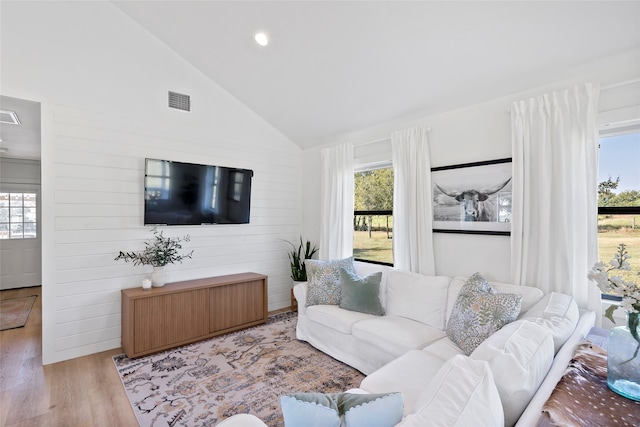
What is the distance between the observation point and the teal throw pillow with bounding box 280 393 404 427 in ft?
3.23

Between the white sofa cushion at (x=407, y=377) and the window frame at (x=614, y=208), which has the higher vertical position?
the window frame at (x=614, y=208)

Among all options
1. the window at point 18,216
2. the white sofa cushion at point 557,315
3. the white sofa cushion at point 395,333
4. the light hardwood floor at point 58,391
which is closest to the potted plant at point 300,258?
the white sofa cushion at point 395,333

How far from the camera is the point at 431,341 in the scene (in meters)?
2.43

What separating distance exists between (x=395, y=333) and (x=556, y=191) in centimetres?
170

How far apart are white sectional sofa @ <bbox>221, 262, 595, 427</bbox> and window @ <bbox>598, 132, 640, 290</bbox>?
61cm

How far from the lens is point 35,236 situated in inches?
228

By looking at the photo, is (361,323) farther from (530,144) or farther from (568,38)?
(568,38)

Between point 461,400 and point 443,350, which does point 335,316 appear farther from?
point 461,400

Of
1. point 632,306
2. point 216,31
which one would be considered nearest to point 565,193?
point 632,306

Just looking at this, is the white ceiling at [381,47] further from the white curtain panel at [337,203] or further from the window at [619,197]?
the window at [619,197]

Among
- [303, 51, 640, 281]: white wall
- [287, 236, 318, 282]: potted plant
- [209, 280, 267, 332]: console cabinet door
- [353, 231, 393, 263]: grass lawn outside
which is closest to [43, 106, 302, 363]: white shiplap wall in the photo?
[209, 280, 267, 332]: console cabinet door

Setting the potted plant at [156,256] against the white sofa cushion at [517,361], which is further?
the potted plant at [156,256]

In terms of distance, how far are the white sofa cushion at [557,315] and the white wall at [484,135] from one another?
1.85 ft

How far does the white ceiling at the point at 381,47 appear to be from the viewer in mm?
2125
